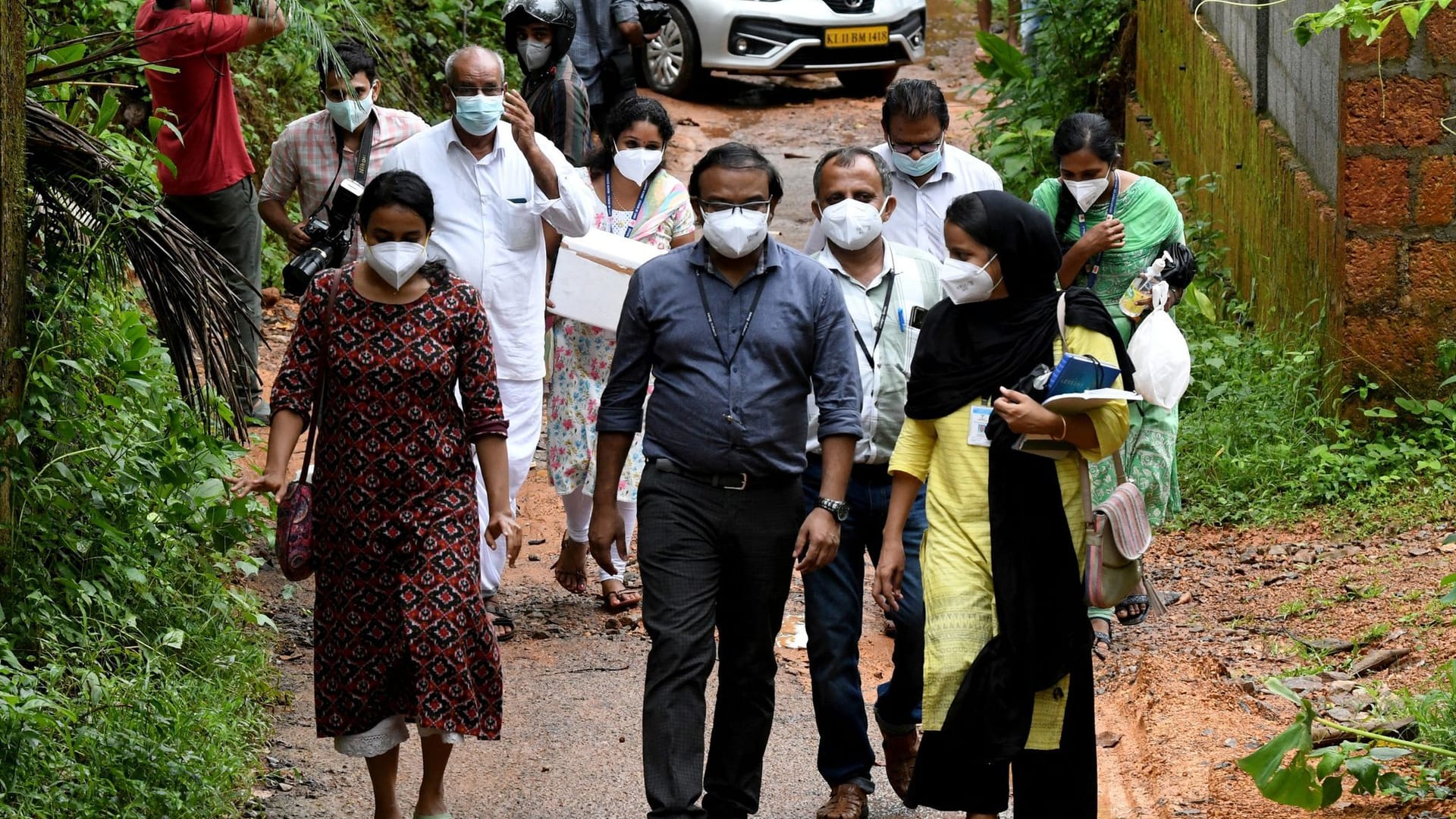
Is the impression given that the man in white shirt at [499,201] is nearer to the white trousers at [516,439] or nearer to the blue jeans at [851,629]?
the white trousers at [516,439]

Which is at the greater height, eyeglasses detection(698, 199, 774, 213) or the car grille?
the car grille

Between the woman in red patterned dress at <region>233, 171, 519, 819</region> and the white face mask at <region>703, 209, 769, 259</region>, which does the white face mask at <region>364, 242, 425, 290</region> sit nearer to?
the woman in red patterned dress at <region>233, 171, 519, 819</region>

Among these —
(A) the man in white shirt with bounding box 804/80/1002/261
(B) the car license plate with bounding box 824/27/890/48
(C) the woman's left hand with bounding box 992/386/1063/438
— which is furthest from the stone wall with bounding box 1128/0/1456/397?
(B) the car license plate with bounding box 824/27/890/48

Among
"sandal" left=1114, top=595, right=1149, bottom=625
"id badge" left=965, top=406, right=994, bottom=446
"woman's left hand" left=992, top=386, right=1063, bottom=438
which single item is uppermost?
"woman's left hand" left=992, top=386, right=1063, bottom=438

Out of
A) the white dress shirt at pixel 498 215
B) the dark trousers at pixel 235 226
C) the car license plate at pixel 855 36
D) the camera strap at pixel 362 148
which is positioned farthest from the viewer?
the car license plate at pixel 855 36

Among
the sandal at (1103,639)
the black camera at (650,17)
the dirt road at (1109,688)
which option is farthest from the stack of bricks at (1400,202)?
the black camera at (650,17)

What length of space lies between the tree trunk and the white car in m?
10.2

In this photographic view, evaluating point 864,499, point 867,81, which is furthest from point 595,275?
point 867,81

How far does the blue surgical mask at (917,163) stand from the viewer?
5.66m

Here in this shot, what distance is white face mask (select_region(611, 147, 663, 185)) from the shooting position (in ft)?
→ 20.5

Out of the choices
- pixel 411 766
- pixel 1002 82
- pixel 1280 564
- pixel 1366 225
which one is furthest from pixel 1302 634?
pixel 1002 82

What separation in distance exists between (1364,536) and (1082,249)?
Answer: 174 centimetres

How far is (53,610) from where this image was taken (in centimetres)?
471

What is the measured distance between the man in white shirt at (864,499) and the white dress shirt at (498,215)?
1186 mm
